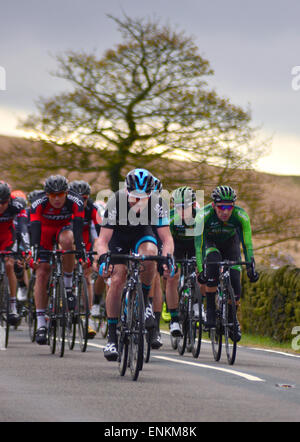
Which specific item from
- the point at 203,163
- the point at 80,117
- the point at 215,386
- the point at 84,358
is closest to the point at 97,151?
the point at 80,117

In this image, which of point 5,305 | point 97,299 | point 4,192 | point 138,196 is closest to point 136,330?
point 138,196

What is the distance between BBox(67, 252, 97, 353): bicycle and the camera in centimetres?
1202

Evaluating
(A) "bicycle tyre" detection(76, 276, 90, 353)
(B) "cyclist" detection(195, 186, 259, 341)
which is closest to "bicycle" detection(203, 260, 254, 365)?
(B) "cyclist" detection(195, 186, 259, 341)

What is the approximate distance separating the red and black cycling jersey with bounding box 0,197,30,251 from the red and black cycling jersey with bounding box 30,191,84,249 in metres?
1.46

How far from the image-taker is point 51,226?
11977 mm

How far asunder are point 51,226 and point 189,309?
2.07 metres

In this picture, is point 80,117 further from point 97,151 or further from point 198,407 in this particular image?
point 198,407

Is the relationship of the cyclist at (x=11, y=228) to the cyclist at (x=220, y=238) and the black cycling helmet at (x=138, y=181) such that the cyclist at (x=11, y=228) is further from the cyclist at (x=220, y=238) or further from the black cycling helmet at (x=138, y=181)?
the black cycling helmet at (x=138, y=181)

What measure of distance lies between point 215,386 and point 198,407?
152 cm

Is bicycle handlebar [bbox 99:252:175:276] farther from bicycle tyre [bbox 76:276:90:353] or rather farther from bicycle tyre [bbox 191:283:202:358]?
bicycle tyre [bbox 76:276:90:353]

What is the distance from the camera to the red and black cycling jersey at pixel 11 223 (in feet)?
44.1
